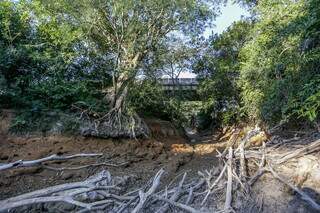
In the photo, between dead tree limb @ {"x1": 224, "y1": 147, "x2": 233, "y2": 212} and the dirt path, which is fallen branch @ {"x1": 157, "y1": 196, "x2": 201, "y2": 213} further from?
the dirt path

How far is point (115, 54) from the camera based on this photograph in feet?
37.0

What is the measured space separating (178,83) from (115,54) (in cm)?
404

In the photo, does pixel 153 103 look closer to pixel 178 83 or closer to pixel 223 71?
pixel 178 83

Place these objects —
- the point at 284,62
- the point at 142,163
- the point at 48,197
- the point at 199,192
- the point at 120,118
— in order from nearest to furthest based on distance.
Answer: the point at 48,197 < the point at 199,192 < the point at 284,62 < the point at 142,163 < the point at 120,118

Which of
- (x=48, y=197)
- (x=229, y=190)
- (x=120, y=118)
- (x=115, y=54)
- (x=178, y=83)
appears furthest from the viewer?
(x=178, y=83)

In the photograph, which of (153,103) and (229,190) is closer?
(229,190)

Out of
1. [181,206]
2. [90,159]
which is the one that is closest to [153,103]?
[90,159]

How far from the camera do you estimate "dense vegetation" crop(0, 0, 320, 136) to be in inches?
354

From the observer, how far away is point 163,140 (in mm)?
11562

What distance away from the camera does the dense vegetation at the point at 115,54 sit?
8.98 meters

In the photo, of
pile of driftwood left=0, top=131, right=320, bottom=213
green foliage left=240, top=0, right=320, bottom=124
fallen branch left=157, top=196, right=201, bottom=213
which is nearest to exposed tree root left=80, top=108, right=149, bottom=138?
green foliage left=240, top=0, right=320, bottom=124

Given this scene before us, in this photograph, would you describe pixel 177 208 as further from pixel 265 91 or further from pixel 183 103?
pixel 183 103

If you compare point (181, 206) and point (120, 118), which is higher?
point (120, 118)

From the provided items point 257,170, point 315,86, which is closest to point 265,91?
point 315,86
